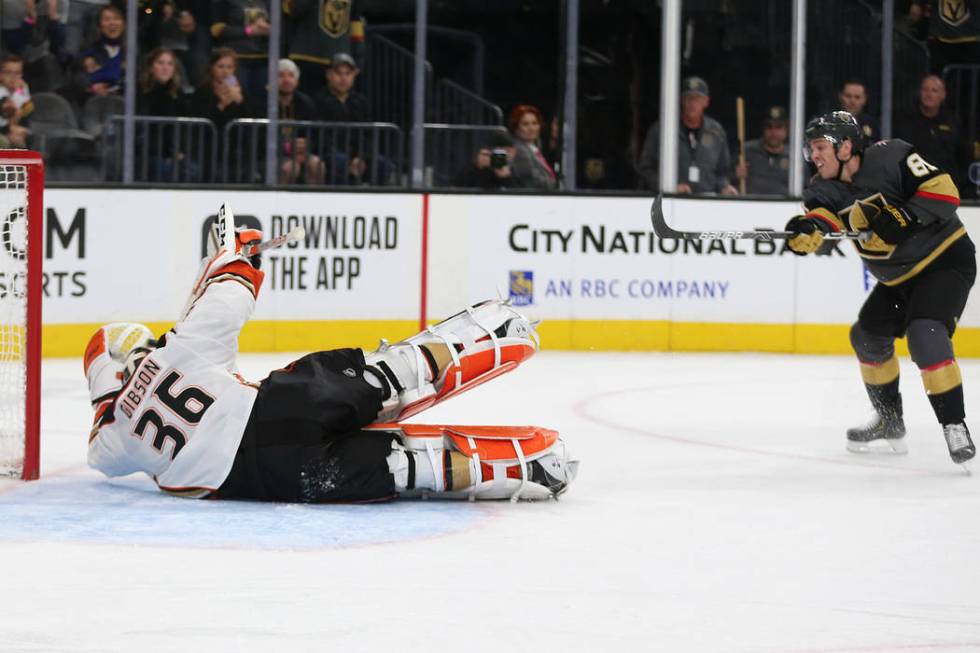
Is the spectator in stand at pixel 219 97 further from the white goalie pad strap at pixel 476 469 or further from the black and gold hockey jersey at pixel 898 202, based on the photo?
the white goalie pad strap at pixel 476 469

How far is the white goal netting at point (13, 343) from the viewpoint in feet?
14.0

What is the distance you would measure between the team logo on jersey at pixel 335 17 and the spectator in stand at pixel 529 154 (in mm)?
1003

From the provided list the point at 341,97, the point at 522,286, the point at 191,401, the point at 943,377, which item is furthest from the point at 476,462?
the point at 341,97

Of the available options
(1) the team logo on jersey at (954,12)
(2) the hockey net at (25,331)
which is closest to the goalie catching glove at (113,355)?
(2) the hockey net at (25,331)

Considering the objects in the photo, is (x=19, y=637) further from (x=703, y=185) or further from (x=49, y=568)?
(x=703, y=185)

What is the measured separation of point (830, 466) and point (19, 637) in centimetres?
273

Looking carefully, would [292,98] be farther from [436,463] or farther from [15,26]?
[436,463]

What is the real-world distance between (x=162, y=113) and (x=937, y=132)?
4.05m

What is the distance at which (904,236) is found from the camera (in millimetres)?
4629

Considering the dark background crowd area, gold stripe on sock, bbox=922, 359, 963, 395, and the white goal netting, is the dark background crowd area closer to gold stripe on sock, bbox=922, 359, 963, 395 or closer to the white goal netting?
the white goal netting

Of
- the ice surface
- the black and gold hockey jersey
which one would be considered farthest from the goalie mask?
the black and gold hockey jersey

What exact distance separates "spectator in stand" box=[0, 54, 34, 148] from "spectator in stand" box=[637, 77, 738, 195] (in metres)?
3.15

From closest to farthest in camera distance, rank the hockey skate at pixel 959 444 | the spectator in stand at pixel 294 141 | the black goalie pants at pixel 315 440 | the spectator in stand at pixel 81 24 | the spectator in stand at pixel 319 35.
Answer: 1. the black goalie pants at pixel 315 440
2. the hockey skate at pixel 959 444
3. the spectator in stand at pixel 81 24
4. the spectator in stand at pixel 294 141
5. the spectator in stand at pixel 319 35

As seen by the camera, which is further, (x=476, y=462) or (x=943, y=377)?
(x=943, y=377)
